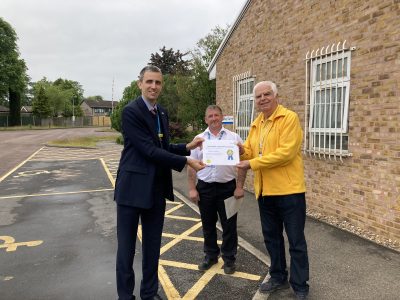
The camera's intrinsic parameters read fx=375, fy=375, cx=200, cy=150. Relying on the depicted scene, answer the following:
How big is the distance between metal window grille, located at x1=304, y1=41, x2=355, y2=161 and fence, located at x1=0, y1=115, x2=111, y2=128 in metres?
57.8

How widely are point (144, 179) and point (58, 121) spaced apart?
7018 cm

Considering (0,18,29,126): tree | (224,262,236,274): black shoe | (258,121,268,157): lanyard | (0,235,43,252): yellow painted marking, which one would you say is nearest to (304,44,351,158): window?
(258,121,268,157): lanyard

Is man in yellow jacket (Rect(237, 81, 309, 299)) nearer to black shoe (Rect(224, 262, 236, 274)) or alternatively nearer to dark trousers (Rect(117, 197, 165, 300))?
black shoe (Rect(224, 262, 236, 274))

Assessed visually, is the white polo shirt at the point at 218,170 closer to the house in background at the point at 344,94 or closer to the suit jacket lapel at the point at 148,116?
the suit jacket lapel at the point at 148,116

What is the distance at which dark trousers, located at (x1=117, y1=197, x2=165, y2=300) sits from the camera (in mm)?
3393

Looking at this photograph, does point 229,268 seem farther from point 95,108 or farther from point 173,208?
point 95,108

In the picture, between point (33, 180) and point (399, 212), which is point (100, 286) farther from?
point (33, 180)

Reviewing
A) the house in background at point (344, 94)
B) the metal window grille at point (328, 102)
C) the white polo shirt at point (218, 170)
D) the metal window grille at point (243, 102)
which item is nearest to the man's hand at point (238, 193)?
the white polo shirt at point (218, 170)

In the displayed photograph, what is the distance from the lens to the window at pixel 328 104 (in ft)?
19.3

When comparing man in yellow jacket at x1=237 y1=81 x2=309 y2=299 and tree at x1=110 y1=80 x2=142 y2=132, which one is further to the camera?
tree at x1=110 y1=80 x2=142 y2=132

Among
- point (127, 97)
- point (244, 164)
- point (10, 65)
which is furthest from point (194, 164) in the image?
point (10, 65)

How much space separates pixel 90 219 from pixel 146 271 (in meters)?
3.49

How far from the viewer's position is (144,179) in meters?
3.30

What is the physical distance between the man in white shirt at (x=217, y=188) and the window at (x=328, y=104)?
96.8 inches
